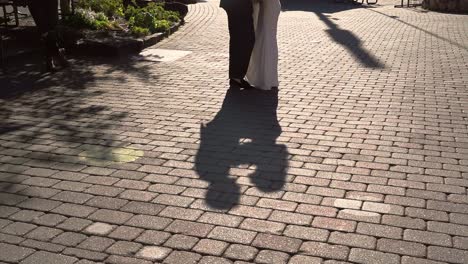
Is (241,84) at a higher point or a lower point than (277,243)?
higher

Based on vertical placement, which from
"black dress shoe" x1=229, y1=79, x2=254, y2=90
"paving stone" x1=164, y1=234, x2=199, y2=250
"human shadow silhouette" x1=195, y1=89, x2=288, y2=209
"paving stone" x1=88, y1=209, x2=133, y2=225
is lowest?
"paving stone" x1=164, y1=234, x2=199, y2=250

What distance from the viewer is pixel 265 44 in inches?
316

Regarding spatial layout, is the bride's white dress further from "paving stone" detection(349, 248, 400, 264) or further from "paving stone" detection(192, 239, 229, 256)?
"paving stone" detection(349, 248, 400, 264)

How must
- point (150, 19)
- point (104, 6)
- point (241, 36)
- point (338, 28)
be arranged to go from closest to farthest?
point (241, 36), point (150, 19), point (104, 6), point (338, 28)

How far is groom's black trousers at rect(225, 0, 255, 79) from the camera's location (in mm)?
7836

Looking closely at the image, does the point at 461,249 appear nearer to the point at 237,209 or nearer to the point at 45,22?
the point at 237,209

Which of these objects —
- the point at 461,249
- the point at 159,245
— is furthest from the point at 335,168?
the point at 159,245

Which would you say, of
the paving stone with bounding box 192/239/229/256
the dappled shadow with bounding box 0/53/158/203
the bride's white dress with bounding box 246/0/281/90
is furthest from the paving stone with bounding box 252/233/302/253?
the bride's white dress with bounding box 246/0/281/90

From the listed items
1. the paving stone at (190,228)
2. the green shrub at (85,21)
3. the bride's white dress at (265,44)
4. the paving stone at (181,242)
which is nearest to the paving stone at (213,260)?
the paving stone at (181,242)

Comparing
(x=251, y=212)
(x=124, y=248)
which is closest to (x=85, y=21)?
(x=251, y=212)

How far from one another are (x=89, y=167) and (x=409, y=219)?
2.79 m

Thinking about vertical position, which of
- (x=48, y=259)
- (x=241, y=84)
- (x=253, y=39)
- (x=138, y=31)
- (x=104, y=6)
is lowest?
(x=48, y=259)

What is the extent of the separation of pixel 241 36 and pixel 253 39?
0.58ft

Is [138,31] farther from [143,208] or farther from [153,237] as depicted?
[153,237]
